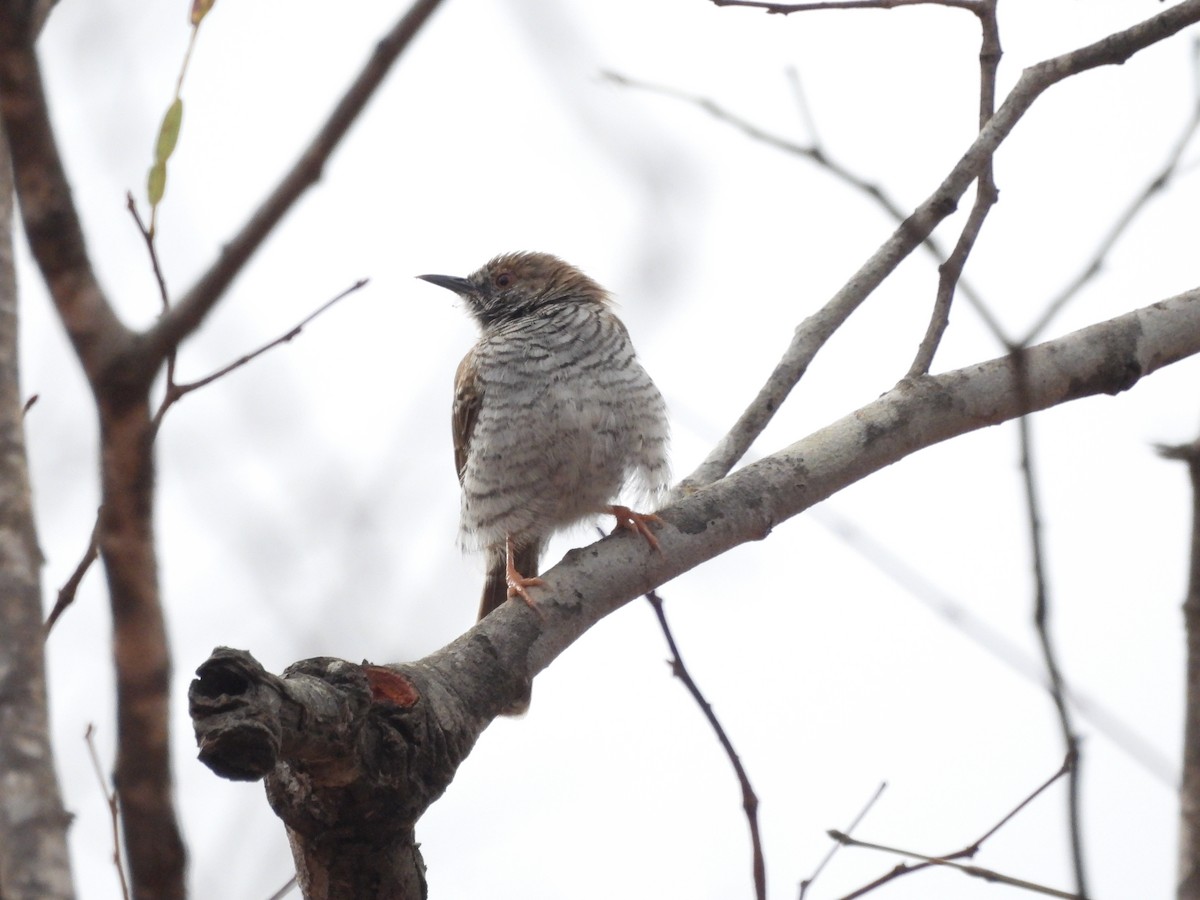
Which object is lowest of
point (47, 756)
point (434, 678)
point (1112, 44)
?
point (47, 756)

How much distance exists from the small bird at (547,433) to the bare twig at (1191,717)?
11.0 ft

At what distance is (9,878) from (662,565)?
7.49 feet

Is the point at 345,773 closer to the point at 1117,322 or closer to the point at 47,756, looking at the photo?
the point at 47,756

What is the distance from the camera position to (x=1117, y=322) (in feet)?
10.7

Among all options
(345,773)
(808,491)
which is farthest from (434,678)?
(808,491)

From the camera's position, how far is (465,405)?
5.55 m

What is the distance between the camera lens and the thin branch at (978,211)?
3090mm

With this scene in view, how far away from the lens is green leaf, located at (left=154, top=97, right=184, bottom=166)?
2.10 m

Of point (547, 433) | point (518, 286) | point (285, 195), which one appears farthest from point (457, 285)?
point (285, 195)

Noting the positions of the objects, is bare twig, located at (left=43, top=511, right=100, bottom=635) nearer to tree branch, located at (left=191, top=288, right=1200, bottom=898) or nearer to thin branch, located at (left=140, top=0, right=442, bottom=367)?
tree branch, located at (left=191, top=288, right=1200, bottom=898)

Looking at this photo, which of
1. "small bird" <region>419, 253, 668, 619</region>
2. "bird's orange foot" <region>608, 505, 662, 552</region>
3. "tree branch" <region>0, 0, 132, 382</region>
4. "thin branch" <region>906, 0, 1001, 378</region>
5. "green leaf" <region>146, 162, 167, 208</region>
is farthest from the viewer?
"small bird" <region>419, 253, 668, 619</region>

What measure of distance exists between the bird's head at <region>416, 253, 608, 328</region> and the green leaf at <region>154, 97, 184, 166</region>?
13.3ft

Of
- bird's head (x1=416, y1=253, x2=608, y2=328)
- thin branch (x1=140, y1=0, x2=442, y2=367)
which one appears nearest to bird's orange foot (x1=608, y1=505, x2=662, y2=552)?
thin branch (x1=140, y1=0, x2=442, y2=367)

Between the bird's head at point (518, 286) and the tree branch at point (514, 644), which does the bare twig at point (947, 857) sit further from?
the bird's head at point (518, 286)
